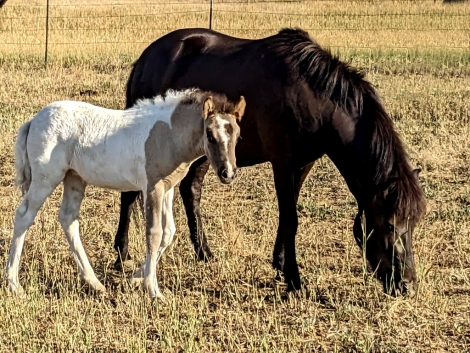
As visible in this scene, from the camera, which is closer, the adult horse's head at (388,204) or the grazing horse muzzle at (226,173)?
the grazing horse muzzle at (226,173)

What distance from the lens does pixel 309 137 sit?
19.9 feet

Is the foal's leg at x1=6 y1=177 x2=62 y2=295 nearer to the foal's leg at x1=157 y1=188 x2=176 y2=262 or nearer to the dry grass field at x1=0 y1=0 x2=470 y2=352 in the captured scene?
the dry grass field at x1=0 y1=0 x2=470 y2=352

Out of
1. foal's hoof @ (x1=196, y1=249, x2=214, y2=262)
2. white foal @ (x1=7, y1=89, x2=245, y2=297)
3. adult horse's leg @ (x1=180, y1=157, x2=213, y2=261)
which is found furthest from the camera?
adult horse's leg @ (x1=180, y1=157, x2=213, y2=261)

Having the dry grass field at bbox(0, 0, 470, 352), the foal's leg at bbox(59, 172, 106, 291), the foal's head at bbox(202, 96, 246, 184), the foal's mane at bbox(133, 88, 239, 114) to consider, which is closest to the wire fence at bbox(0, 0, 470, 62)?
the dry grass field at bbox(0, 0, 470, 352)

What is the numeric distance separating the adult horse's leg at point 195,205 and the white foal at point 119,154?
105cm

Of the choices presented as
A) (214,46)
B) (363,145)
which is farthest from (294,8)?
(363,145)

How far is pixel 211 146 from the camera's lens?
17.2 ft

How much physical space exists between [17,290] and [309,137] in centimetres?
235

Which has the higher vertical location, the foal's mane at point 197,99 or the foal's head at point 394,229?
the foal's mane at point 197,99

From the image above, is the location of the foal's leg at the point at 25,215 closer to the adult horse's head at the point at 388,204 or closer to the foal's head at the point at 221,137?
the foal's head at the point at 221,137

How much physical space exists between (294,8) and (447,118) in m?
16.4

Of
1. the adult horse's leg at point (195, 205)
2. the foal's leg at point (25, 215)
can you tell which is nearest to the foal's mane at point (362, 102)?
the adult horse's leg at point (195, 205)

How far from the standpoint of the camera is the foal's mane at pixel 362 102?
555cm

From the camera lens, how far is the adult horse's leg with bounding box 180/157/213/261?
22.8ft
